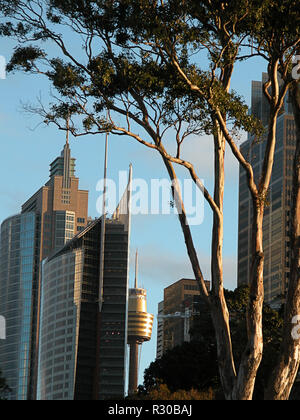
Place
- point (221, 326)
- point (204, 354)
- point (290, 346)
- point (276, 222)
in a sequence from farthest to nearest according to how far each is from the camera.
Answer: point (276, 222) < point (204, 354) < point (221, 326) < point (290, 346)

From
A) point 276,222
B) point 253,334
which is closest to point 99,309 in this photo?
point 276,222

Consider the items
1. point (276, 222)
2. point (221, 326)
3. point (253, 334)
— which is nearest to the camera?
point (253, 334)

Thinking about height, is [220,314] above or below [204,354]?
below

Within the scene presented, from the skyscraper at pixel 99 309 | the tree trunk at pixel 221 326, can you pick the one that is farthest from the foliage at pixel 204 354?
the skyscraper at pixel 99 309

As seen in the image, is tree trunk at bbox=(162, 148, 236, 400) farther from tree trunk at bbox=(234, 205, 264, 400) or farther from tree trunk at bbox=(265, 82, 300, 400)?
tree trunk at bbox=(265, 82, 300, 400)

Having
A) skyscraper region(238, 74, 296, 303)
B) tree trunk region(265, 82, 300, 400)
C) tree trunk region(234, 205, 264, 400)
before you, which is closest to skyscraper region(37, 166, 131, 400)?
skyscraper region(238, 74, 296, 303)

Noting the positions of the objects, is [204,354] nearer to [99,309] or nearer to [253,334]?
[253,334]

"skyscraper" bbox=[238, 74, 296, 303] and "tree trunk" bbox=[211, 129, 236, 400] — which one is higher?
"skyscraper" bbox=[238, 74, 296, 303]

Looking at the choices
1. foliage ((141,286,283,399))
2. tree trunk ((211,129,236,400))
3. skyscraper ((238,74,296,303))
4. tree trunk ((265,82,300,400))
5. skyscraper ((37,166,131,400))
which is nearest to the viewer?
tree trunk ((265,82,300,400))

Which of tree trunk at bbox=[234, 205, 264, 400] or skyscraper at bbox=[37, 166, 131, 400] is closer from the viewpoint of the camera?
tree trunk at bbox=[234, 205, 264, 400]

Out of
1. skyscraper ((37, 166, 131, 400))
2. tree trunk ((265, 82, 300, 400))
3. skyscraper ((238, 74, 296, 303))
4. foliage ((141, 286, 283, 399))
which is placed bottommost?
tree trunk ((265, 82, 300, 400))

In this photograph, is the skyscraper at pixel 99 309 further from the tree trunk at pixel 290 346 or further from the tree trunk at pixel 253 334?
the tree trunk at pixel 290 346

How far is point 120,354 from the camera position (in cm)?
14462
